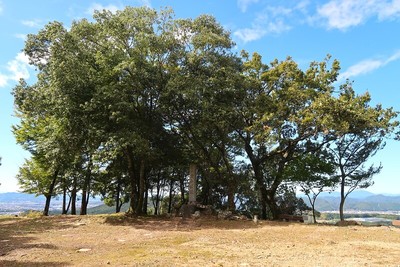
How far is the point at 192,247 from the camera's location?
9.30 meters

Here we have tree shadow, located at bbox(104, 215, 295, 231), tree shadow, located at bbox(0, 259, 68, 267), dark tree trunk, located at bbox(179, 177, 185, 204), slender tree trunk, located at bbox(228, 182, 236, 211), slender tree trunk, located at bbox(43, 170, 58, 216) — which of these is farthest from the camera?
dark tree trunk, located at bbox(179, 177, 185, 204)

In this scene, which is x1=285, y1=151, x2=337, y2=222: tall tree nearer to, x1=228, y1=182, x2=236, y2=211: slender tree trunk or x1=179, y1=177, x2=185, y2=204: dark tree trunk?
x1=228, y1=182, x2=236, y2=211: slender tree trunk

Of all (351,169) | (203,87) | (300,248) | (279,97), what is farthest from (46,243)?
(351,169)

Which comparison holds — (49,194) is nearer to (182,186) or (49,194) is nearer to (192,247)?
(182,186)

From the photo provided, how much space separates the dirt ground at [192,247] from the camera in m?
7.39

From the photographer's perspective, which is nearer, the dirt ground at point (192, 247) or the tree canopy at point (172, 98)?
the dirt ground at point (192, 247)

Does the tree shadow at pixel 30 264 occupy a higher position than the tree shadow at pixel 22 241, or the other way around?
the tree shadow at pixel 22 241

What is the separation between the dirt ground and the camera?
739cm

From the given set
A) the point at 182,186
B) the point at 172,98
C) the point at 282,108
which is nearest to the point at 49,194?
the point at 182,186

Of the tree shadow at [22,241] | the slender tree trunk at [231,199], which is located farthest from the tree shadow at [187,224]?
the slender tree trunk at [231,199]

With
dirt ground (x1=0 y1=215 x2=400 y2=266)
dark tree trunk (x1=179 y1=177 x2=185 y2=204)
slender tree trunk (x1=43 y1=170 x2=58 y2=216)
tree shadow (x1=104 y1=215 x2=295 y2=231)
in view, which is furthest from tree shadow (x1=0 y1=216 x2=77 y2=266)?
dark tree trunk (x1=179 y1=177 x2=185 y2=204)

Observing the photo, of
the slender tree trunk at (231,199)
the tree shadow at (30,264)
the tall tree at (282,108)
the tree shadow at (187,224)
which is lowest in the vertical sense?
the tree shadow at (30,264)

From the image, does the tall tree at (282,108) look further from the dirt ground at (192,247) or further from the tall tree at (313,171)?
the dirt ground at (192,247)

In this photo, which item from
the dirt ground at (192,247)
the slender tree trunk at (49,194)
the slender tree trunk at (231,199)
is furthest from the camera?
the slender tree trunk at (49,194)
